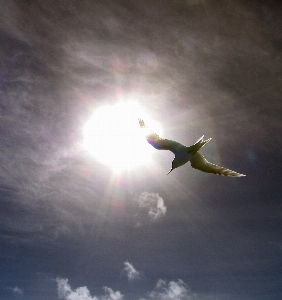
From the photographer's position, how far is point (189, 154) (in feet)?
50.6

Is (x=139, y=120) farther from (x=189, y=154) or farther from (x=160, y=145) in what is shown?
(x=189, y=154)

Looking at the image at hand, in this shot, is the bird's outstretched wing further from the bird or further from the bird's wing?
the bird's wing

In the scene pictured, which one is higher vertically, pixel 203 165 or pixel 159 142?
pixel 159 142

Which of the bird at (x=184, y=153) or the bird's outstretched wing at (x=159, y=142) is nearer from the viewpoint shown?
the bird at (x=184, y=153)

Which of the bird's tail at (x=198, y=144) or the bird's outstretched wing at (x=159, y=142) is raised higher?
the bird's outstretched wing at (x=159, y=142)

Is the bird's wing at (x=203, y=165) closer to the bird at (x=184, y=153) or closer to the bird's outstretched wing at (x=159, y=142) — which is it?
the bird at (x=184, y=153)

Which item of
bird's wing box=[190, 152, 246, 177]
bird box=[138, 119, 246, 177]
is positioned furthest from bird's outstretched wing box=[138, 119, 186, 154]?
bird's wing box=[190, 152, 246, 177]

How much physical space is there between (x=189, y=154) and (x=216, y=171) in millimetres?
2318

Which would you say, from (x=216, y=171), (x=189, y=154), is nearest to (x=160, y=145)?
(x=189, y=154)

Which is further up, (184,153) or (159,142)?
(159,142)

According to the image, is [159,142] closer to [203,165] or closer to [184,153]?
[184,153]

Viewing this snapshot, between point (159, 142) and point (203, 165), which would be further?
point (203, 165)

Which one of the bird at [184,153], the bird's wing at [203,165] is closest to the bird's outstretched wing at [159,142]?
the bird at [184,153]

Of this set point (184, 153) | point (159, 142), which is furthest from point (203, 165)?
point (159, 142)
